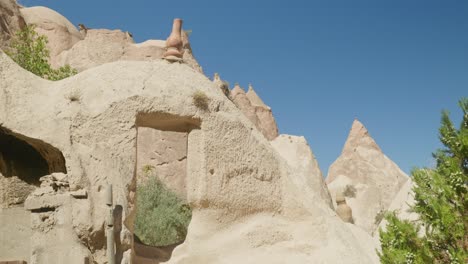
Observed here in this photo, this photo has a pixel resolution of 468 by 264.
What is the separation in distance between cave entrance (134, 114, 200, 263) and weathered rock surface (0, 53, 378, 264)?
2127 millimetres

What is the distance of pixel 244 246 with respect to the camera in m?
8.20

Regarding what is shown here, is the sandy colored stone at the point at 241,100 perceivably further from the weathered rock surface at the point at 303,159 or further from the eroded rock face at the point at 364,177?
the eroded rock face at the point at 364,177

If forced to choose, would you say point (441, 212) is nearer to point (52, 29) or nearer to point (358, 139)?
point (52, 29)

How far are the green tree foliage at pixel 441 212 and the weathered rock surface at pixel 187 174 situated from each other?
9.13 ft

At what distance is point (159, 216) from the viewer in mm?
16531

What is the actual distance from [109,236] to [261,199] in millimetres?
2783

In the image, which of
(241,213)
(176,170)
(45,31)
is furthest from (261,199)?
(45,31)

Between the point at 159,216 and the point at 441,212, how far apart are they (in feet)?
40.7

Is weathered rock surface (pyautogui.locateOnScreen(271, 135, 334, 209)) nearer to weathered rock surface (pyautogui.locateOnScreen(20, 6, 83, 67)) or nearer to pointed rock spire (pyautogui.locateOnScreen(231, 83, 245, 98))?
pointed rock spire (pyautogui.locateOnScreen(231, 83, 245, 98))

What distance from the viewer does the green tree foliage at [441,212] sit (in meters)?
5.12

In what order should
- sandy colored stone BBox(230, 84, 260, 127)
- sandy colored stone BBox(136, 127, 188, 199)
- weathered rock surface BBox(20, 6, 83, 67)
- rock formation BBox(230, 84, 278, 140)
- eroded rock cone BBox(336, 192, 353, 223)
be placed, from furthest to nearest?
rock formation BBox(230, 84, 278, 140) < sandy colored stone BBox(230, 84, 260, 127) < weathered rock surface BBox(20, 6, 83, 67) < sandy colored stone BBox(136, 127, 188, 199) < eroded rock cone BBox(336, 192, 353, 223)

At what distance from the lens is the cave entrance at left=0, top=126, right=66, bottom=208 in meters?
8.49

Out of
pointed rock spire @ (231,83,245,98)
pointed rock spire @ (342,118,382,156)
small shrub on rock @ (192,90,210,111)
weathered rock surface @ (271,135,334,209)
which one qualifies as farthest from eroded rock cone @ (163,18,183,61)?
pointed rock spire @ (342,118,382,156)

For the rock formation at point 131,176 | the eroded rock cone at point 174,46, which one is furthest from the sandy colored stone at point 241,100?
the rock formation at point 131,176
